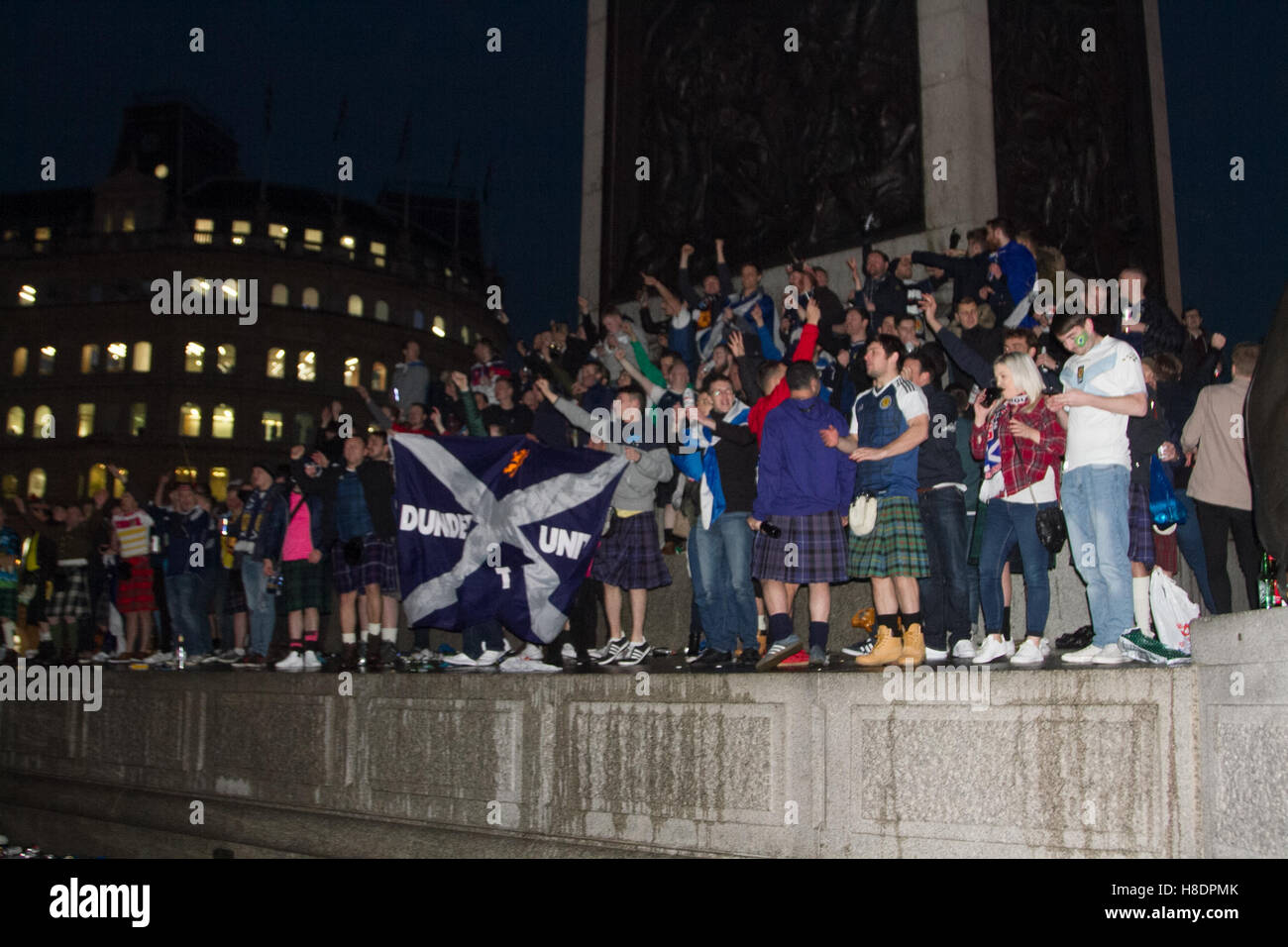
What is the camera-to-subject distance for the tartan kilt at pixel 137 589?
1466cm

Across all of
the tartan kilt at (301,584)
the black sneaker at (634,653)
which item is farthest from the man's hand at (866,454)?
the tartan kilt at (301,584)

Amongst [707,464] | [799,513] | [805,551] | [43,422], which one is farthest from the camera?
[43,422]

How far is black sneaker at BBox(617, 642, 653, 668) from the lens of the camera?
30.8 ft

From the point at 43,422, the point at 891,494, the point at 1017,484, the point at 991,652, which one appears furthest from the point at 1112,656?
the point at 43,422

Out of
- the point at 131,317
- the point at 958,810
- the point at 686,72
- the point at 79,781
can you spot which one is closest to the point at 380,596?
the point at 79,781

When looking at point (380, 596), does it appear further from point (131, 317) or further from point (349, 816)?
point (131, 317)

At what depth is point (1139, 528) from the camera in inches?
288

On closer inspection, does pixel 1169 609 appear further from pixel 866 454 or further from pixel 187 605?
pixel 187 605

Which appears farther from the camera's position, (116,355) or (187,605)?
(116,355)

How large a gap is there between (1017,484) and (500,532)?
4373 mm
